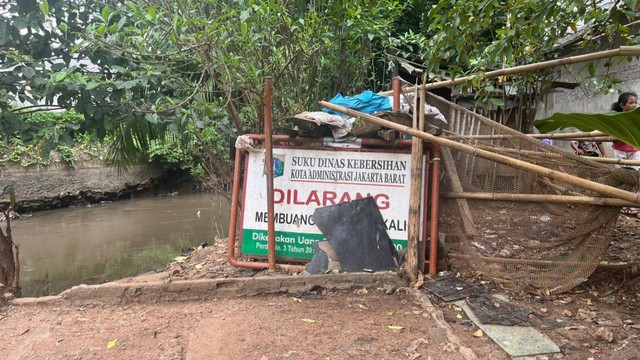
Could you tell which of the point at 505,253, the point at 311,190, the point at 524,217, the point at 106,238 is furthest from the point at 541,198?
the point at 106,238

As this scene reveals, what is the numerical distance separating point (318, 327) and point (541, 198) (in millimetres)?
1774

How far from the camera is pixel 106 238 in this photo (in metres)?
9.62

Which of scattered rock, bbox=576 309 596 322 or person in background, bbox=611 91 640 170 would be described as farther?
person in background, bbox=611 91 640 170

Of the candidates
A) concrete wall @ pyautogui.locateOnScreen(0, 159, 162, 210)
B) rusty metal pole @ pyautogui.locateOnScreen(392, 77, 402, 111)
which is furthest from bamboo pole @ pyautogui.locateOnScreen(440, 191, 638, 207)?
concrete wall @ pyautogui.locateOnScreen(0, 159, 162, 210)

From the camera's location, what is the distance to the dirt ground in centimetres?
246

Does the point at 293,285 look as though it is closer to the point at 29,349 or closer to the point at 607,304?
the point at 29,349

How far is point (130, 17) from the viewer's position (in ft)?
13.7

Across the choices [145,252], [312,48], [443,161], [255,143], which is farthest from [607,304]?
[145,252]

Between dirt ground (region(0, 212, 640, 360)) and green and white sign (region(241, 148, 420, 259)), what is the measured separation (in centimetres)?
57

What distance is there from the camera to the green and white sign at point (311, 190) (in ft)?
11.8

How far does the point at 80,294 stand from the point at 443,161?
3.06 meters

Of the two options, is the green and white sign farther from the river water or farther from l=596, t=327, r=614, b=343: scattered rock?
the river water

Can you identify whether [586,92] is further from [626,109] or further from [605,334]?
[605,334]

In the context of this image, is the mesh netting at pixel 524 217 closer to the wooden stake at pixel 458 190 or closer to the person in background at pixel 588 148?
the wooden stake at pixel 458 190
